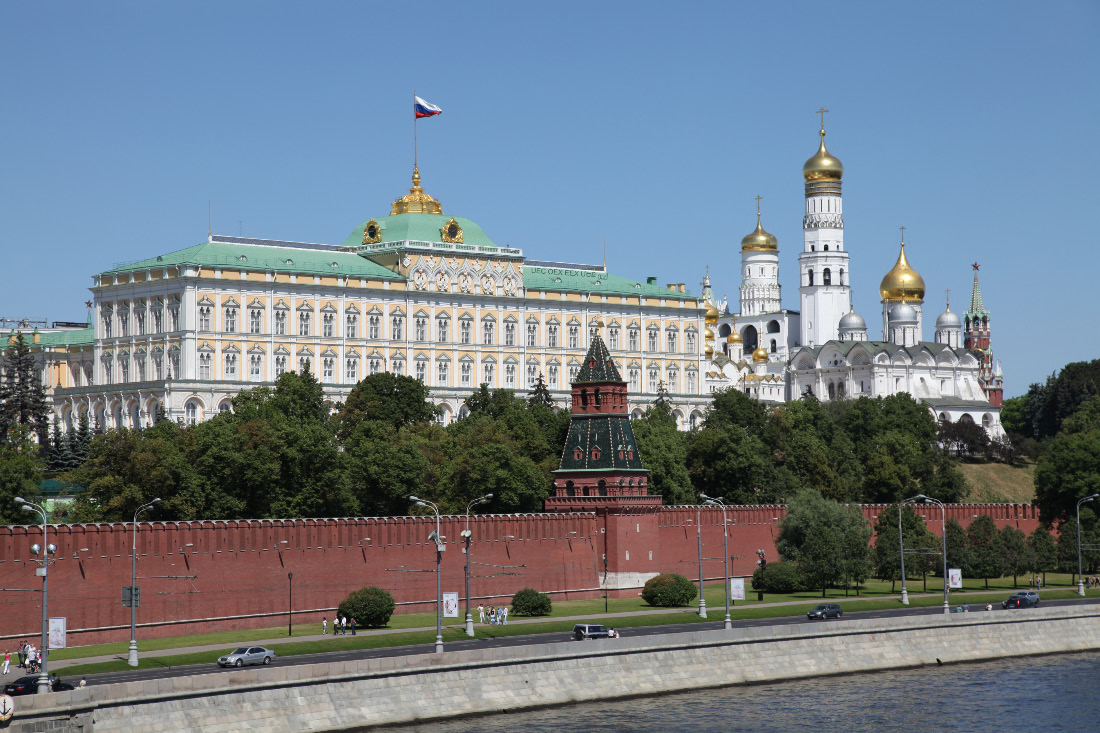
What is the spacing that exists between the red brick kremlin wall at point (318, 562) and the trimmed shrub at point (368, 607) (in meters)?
2.68

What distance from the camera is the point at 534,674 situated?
63812mm

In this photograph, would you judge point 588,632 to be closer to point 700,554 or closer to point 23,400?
point 700,554

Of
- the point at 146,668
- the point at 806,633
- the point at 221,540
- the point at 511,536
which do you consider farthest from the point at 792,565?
the point at 146,668

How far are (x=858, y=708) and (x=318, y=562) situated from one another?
84.2 feet

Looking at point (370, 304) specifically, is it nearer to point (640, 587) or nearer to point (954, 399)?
point (640, 587)

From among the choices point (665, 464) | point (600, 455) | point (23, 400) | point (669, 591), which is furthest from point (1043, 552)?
point (23, 400)

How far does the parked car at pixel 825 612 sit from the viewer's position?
79.4 metres

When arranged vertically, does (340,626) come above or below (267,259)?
below

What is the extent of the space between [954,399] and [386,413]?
299 feet

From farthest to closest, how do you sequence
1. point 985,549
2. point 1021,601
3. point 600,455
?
point 985,549, point 600,455, point 1021,601

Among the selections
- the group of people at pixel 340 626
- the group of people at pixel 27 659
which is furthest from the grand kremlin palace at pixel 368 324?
the group of people at pixel 27 659

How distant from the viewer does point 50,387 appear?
146 metres

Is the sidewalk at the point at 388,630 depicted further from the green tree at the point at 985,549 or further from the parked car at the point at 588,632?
the parked car at the point at 588,632

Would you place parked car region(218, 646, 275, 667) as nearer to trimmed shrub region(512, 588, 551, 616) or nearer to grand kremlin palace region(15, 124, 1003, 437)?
trimmed shrub region(512, 588, 551, 616)
